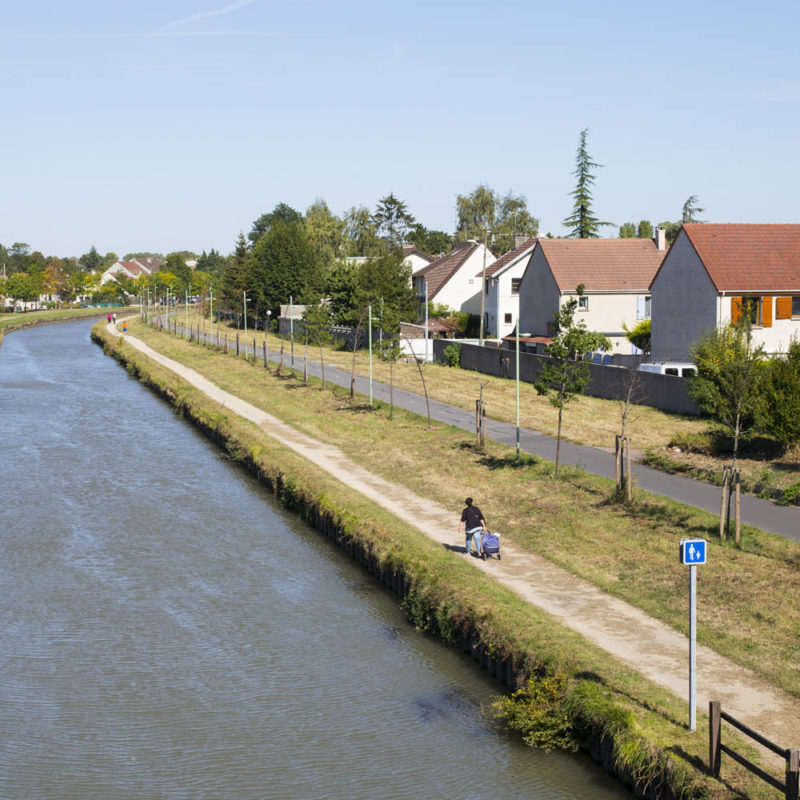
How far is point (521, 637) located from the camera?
56.5 ft

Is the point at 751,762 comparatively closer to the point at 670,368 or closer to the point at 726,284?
the point at 670,368

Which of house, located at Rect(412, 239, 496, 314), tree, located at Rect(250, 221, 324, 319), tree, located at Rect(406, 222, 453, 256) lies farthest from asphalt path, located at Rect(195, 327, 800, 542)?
tree, located at Rect(406, 222, 453, 256)

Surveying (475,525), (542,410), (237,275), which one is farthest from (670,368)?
(237,275)

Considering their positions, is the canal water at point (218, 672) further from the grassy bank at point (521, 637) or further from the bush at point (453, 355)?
the bush at point (453, 355)

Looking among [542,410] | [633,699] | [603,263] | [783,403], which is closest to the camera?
[633,699]

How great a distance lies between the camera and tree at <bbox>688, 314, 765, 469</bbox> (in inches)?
1004

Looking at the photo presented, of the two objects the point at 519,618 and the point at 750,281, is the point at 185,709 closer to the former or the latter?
the point at 519,618

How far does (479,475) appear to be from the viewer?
102 feet

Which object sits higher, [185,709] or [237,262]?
[237,262]

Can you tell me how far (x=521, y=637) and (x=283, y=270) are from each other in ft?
288

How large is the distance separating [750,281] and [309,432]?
77.4 feet

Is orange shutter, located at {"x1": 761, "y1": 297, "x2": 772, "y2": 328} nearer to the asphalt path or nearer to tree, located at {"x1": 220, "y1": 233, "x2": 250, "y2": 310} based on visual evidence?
the asphalt path

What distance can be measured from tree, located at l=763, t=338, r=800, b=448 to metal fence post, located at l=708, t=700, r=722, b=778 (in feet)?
66.5

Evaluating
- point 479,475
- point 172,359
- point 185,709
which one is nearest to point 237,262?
point 172,359
